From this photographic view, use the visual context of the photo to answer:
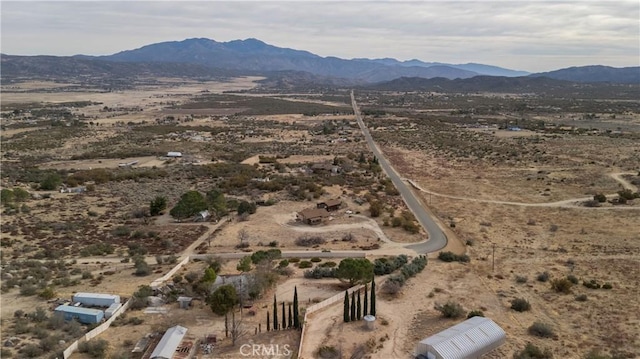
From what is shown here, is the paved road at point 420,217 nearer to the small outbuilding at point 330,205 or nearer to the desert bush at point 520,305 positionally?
the small outbuilding at point 330,205

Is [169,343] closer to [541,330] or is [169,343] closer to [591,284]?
[541,330]

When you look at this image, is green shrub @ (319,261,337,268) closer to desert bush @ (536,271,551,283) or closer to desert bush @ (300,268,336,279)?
desert bush @ (300,268,336,279)

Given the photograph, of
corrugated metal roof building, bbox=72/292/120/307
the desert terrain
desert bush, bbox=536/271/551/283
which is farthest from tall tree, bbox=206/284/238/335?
desert bush, bbox=536/271/551/283

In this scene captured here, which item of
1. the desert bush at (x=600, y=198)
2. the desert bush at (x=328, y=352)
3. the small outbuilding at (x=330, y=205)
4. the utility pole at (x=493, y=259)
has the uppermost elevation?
the desert bush at (x=600, y=198)

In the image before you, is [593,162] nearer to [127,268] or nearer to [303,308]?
[303,308]

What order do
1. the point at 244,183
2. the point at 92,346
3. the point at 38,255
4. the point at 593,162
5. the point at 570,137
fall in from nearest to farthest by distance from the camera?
the point at 92,346
the point at 38,255
the point at 244,183
the point at 593,162
the point at 570,137

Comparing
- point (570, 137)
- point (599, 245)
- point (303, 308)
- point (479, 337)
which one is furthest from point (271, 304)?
point (570, 137)

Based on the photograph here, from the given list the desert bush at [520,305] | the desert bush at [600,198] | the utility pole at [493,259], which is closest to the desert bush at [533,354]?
the desert bush at [520,305]
